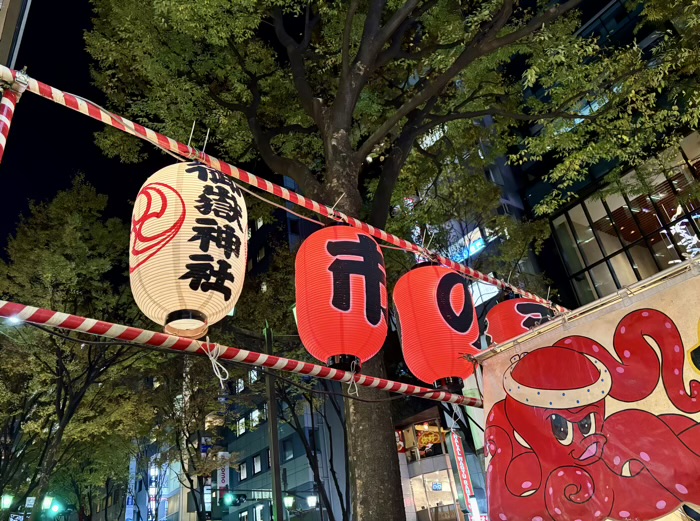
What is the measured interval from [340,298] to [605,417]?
8.63 feet

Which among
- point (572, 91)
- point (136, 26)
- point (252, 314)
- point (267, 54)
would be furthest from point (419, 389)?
point (252, 314)

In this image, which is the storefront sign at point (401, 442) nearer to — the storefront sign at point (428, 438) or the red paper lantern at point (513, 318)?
the storefront sign at point (428, 438)

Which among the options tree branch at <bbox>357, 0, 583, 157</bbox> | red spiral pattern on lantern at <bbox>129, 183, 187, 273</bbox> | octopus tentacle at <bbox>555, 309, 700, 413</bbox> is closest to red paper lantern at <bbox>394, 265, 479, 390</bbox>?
octopus tentacle at <bbox>555, 309, 700, 413</bbox>

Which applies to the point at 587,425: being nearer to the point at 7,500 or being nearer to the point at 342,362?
the point at 342,362

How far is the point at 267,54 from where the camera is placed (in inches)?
421

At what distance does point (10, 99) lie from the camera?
379 centimetres

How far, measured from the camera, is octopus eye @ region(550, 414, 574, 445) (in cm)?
423

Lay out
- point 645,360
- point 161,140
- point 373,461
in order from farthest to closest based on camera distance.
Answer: point 373,461, point 161,140, point 645,360

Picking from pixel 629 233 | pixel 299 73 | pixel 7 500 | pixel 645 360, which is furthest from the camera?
pixel 629 233

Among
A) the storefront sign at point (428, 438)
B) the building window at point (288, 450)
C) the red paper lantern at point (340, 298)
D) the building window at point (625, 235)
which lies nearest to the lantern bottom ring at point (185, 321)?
the red paper lantern at point (340, 298)

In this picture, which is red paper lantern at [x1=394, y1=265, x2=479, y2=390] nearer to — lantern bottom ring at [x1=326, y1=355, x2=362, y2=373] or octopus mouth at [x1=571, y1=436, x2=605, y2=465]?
lantern bottom ring at [x1=326, y1=355, x2=362, y2=373]

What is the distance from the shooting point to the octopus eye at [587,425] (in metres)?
4.07

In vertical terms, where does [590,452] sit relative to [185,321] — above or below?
below

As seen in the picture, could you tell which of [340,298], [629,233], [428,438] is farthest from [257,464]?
[340,298]
